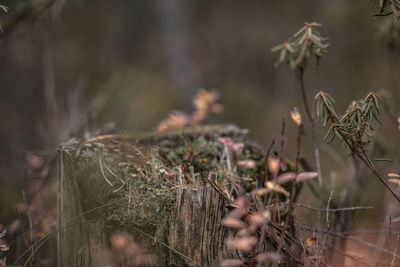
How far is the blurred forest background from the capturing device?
5043 mm

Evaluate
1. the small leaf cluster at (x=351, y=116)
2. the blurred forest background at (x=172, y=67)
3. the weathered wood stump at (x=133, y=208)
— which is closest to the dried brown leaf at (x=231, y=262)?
the weathered wood stump at (x=133, y=208)

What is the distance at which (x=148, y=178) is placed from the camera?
1.68 metres

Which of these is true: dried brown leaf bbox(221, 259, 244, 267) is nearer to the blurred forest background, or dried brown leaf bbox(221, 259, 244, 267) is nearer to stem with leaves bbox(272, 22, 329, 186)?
stem with leaves bbox(272, 22, 329, 186)

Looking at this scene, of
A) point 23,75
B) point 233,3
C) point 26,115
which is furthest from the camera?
point 233,3

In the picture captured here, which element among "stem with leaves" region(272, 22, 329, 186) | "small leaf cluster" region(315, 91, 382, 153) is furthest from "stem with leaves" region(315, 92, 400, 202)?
"stem with leaves" region(272, 22, 329, 186)

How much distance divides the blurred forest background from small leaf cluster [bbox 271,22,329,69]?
4.41ft

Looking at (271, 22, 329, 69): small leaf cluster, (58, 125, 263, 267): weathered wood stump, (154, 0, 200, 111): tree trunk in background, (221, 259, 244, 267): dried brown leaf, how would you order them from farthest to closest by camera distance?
(154, 0, 200, 111): tree trunk in background < (271, 22, 329, 69): small leaf cluster < (58, 125, 263, 267): weathered wood stump < (221, 259, 244, 267): dried brown leaf

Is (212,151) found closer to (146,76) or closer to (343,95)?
(343,95)

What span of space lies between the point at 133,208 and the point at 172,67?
20.9 ft

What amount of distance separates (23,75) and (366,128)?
9.34 metres

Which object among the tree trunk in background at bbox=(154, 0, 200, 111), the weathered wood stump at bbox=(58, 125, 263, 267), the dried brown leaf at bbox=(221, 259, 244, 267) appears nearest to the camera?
the dried brown leaf at bbox=(221, 259, 244, 267)

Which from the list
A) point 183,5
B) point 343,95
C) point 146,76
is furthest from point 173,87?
point 343,95

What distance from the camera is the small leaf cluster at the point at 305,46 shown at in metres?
1.85

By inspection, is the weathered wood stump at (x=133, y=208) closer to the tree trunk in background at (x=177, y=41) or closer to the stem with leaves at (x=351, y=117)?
the stem with leaves at (x=351, y=117)
